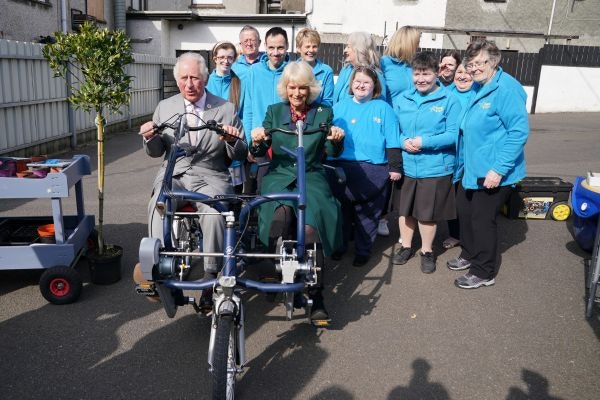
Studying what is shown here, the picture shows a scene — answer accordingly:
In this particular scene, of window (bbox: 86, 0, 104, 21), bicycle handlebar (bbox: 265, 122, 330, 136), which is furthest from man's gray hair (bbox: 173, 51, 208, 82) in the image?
window (bbox: 86, 0, 104, 21)

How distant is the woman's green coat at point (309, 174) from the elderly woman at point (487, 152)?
128 cm

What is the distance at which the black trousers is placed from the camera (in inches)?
177

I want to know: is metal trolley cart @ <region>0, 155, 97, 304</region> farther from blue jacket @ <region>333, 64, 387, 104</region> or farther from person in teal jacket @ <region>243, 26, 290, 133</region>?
blue jacket @ <region>333, 64, 387, 104</region>

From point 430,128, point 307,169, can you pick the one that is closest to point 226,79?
point 307,169

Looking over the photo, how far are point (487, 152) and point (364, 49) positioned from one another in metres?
1.56

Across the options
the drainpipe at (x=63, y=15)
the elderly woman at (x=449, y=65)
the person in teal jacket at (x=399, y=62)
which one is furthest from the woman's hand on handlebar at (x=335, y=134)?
the drainpipe at (x=63, y=15)

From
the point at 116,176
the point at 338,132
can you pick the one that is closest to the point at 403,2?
the point at 116,176

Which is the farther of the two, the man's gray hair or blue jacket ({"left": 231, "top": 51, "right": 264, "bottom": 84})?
blue jacket ({"left": 231, "top": 51, "right": 264, "bottom": 84})

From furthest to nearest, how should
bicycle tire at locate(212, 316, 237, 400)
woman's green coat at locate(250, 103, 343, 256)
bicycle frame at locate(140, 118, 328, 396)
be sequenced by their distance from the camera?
woman's green coat at locate(250, 103, 343, 256)
bicycle frame at locate(140, 118, 328, 396)
bicycle tire at locate(212, 316, 237, 400)

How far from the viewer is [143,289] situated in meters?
3.30

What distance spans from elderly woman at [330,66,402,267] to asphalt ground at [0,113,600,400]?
71 cm

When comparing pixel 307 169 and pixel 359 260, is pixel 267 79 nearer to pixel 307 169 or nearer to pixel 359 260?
pixel 307 169

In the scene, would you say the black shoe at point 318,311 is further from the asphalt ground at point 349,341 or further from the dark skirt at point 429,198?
the dark skirt at point 429,198

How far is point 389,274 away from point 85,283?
2808 millimetres
